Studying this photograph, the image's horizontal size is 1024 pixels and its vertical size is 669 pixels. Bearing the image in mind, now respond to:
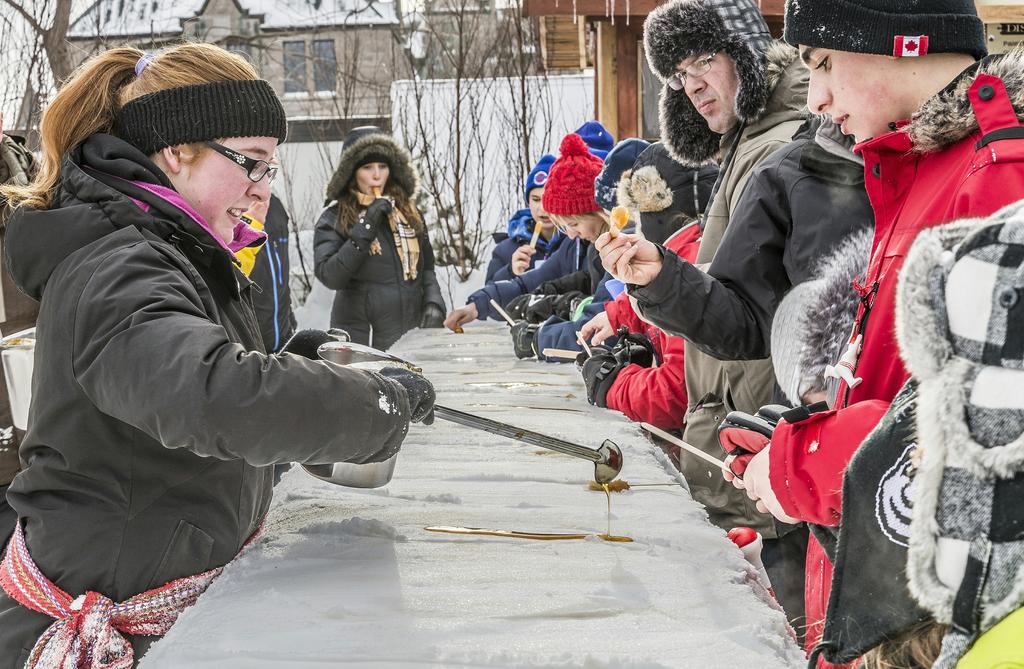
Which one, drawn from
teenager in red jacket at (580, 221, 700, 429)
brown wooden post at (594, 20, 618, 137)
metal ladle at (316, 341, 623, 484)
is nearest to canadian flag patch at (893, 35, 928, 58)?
metal ladle at (316, 341, 623, 484)

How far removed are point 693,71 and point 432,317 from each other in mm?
3210

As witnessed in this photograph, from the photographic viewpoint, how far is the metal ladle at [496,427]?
1.68 metres

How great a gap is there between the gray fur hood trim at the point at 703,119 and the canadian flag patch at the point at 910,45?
1037 mm

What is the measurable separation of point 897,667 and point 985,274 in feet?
1.31

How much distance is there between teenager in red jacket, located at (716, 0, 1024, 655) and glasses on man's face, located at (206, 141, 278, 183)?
2.85 feet

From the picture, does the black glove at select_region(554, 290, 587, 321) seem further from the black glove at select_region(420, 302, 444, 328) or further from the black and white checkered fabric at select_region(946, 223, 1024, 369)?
the black and white checkered fabric at select_region(946, 223, 1024, 369)

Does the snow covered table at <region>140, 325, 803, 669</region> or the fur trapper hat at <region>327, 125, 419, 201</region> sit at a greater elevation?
Result: the fur trapper hat at <region>327, 125, 419, 201</region>

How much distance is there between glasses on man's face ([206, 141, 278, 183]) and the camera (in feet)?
4.94

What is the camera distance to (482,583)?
137cm

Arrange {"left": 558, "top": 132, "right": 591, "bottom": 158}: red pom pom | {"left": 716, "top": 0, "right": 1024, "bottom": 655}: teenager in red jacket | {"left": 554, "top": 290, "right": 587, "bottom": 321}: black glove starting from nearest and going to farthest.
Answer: {"left": 716, "top": 0, "right": 1024, "bottom": 655}: teenager in red jacket → {"left": 558, "top": 132, "right": 591, "bottom": 158}: red pom pom → {"left": 554, "top": 290, "right": 587, "bottom": 321}: black glove

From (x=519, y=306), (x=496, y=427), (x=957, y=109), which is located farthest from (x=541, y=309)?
(x=957, y=109)

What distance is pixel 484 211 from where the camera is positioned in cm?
972

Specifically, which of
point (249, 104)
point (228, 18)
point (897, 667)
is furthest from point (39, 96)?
point (228, 18)

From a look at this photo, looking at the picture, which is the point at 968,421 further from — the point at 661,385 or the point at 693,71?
the point at 693,71
